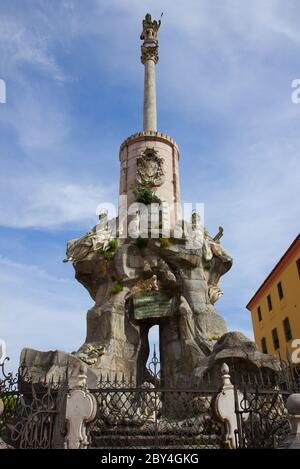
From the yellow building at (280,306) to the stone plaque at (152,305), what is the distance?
1224 cm

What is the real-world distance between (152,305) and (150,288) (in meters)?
0.63

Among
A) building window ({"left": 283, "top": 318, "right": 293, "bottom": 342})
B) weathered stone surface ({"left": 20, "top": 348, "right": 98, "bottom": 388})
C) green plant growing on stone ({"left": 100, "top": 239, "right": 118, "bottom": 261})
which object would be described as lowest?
weathered stone surface ({"left": 20, "top": 348, "right": 98, "bottom": 388})

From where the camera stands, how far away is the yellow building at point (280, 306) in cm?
2698

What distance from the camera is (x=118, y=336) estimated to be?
46.8ft

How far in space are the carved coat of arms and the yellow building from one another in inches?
471

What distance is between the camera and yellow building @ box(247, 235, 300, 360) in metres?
27.0

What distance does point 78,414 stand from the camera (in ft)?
26.9

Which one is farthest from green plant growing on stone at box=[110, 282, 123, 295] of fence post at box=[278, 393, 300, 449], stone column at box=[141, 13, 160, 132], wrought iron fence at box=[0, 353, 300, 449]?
fence post at box=[278, 393, 300, 449]

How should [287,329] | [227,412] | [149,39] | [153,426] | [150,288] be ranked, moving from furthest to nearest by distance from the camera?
[287,329], [149,39], [150,288], [153,426], [227,412]

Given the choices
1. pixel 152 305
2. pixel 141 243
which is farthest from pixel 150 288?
pixel 141 243

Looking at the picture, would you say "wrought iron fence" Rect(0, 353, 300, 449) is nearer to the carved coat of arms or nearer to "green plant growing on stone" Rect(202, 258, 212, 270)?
"green plant growing on stone" Rect(202, 258, 212, 270)

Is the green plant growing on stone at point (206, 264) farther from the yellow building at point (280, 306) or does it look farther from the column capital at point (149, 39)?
the column capital at point (149, 39)

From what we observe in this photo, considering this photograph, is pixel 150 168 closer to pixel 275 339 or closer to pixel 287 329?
pixel 287 329

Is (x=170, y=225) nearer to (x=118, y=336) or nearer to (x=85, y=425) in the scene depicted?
(x=118, y=336)
